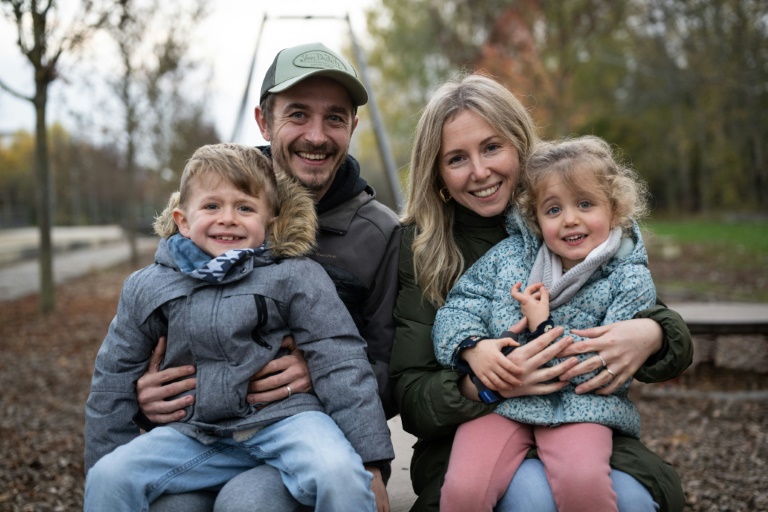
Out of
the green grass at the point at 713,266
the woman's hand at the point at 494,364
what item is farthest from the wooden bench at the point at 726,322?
the woman's hand at the point at 494,364

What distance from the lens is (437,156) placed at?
2.69 metres

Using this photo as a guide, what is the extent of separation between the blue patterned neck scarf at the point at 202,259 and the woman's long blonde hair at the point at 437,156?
0.63 m

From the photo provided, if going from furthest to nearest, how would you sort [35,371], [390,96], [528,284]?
[390,96] < [35,371] < [528,284]

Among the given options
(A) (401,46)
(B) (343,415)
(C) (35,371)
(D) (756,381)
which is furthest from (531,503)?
(A) (401,46)

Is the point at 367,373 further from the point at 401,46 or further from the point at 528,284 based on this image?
the point at 401,46

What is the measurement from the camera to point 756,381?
6004 mm

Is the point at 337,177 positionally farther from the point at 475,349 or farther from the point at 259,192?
the point at 475,349

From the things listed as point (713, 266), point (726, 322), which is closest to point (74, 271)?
point (713, 266)

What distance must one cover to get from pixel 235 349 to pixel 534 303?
979 mm

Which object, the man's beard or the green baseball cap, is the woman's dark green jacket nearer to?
the man's beard

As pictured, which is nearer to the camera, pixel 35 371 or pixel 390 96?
pixel 35 371

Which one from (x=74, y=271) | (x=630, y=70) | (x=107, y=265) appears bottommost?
(x=107, y=265)

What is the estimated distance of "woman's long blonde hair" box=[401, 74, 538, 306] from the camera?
258cm

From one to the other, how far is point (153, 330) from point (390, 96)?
28602 millimetres
